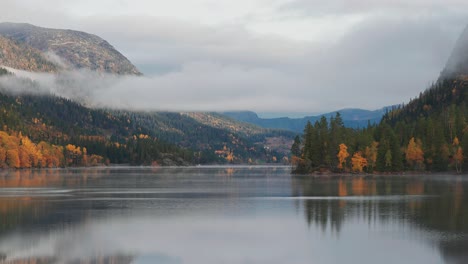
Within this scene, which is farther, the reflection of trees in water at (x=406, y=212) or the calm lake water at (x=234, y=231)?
the reflection of trees in water at (x=406, y=212)

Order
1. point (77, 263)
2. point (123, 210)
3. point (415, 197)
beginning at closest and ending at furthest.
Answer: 1. point (77, 263)
2. point (123, 210)
3. point (415, 197)

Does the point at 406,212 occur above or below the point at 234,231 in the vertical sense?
above

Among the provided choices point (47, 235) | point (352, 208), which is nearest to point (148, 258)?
point (47, 235)

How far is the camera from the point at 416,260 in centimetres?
4431

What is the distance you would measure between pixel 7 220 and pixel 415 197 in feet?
207

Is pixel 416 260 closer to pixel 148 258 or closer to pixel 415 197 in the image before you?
pixel 148 258

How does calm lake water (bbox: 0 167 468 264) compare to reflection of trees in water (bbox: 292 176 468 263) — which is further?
reflection of trees in water (bbox: 292 176 468 263)

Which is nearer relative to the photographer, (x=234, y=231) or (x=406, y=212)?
(x=234, y=231)

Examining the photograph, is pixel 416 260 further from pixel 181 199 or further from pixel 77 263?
pixel 181 199

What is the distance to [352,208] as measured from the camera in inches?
3255

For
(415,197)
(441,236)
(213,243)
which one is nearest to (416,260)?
(441,236)

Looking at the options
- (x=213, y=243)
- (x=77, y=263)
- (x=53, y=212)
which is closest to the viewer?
(x=77, y=263)

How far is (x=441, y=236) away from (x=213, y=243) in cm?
2034

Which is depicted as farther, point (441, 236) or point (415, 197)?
point (415, 197)
